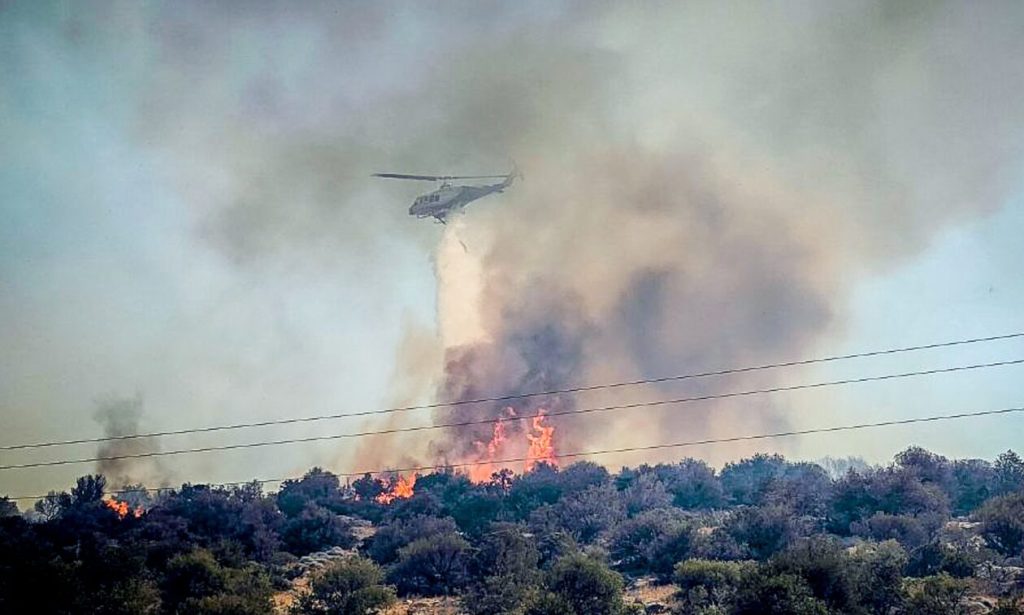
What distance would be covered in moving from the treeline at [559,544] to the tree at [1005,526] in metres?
0.13

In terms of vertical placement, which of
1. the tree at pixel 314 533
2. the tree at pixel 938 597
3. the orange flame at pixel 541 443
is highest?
the orange flame at pixel 541 443

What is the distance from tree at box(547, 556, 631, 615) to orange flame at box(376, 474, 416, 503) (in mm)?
38953

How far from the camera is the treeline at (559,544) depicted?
39406mm

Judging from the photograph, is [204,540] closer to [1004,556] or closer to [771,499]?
[771,499]

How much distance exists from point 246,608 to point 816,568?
26.2 metres

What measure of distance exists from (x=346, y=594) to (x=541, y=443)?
2059 inches

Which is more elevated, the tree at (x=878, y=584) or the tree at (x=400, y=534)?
the tree at (x=400, y=534)

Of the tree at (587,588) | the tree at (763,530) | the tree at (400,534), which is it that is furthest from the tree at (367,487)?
the tree at (587,588)

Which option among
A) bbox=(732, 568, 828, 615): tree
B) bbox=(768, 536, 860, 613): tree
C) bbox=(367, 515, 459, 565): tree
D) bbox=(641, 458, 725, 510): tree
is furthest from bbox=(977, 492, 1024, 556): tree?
bbox=(367, 515, 459, 565): tree

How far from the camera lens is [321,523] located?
213 ft

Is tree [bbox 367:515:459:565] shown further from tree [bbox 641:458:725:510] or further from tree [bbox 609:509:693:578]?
tree [bbox 641:458:725:510]

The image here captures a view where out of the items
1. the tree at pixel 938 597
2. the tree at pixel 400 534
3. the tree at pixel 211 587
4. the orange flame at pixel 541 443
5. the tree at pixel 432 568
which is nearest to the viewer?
the tree at pixel 938 597

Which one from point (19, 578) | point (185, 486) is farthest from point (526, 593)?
point (185, 486)

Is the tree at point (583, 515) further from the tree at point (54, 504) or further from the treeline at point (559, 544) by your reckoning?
the tree at point (54, 504)
